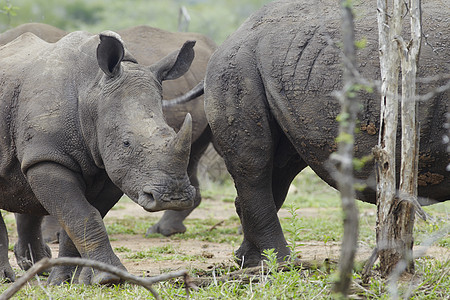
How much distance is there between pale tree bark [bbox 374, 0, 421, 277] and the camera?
408 centimetres

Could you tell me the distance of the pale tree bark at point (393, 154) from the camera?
4078mm

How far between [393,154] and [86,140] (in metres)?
2.12

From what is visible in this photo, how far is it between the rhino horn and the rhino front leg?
2.51 feet

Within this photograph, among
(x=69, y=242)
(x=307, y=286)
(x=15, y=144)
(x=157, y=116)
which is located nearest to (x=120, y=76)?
(x=157, y=116)

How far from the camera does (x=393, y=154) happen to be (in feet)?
13.4

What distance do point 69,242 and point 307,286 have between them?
82.3 inches

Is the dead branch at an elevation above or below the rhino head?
below

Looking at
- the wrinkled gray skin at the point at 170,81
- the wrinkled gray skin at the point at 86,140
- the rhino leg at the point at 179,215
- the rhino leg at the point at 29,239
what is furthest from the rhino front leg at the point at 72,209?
the rhino leg at the point at 179,215

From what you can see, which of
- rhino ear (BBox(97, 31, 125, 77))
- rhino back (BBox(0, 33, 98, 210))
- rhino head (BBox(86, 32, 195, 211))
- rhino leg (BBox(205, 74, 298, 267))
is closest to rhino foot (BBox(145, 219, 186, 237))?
rhino leg (BBox(205, 74, 298, 267))

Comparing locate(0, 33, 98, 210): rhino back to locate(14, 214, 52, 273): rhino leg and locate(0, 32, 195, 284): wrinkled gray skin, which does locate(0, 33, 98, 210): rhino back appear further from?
locate(14, 214, 52, 273): rhino leg

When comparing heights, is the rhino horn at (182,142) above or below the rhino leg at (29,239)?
above

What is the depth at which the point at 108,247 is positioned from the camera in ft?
16.6

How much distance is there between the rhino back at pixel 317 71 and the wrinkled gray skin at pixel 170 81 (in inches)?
89.8

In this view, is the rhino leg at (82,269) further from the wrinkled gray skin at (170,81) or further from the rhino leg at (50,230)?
the rhino leg at (50,230)
